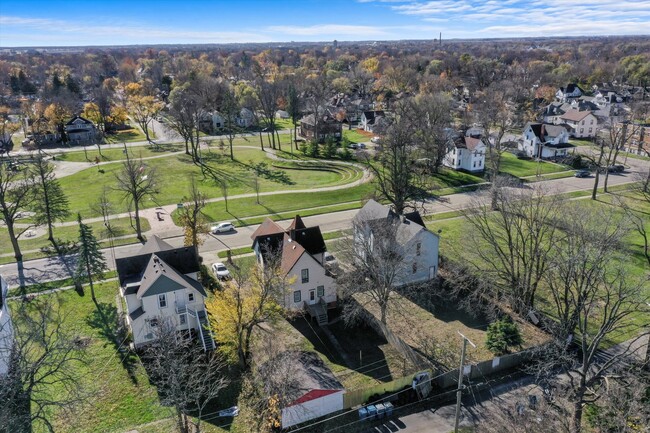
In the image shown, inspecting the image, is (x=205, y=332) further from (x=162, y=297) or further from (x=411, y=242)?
(x=411, y=242)

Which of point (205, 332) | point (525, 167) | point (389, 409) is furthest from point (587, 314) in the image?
point (525, 167)

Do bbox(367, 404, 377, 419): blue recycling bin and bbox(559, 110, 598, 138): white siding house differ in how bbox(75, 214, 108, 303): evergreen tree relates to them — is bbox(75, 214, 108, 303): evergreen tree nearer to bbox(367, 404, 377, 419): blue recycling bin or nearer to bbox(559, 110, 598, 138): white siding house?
bbox(367, 404, 377, 419): blue recycling bin

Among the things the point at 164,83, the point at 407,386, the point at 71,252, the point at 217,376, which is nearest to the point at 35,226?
the point at 71,252

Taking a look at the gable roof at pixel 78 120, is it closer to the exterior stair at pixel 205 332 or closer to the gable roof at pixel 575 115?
the exterior stair at pixel 205 332

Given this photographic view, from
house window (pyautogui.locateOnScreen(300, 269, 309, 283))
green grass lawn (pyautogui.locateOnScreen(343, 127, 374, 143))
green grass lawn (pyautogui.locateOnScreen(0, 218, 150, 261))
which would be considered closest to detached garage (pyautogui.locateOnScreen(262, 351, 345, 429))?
house window (pyautogui.locateOnScreen(300, 269, 309, 283))

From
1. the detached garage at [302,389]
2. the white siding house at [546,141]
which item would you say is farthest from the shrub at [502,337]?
the white siding house at [546,141]

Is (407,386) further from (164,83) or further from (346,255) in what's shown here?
(164,83)
